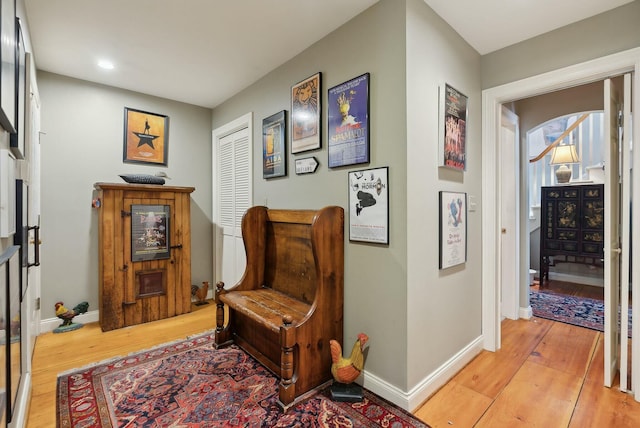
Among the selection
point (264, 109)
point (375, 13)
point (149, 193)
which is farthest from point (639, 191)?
point (149, 193)

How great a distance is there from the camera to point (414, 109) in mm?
1928

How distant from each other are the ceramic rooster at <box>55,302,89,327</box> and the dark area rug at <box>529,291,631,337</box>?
196 inches

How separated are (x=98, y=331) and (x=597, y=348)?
4.67 metres

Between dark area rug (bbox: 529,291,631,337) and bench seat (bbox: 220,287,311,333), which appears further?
dark area rug (bbox: 529,291,631,337)

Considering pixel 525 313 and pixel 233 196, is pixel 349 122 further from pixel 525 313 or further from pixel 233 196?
pixel 525 313

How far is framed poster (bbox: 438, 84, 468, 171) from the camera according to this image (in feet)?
7.02

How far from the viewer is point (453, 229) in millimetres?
2277

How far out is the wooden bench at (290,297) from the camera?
196 centimetres

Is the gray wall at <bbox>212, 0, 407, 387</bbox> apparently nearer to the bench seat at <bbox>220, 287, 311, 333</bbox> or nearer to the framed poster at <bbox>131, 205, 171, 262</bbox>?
the bench seat at <bbox>220, 287, 311, 333</bbox>

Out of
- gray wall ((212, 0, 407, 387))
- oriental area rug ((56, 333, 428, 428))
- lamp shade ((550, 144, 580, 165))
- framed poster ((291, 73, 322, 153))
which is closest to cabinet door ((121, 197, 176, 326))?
oriental area rug ((56, 333, 428, 428))

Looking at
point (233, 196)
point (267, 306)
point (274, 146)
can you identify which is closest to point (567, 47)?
point (274, 146)

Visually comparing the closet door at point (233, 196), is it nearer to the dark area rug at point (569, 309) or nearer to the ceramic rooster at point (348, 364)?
the ceramic rooster at point (348, 364)

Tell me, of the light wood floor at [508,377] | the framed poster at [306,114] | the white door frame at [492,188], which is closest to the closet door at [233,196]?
the light wood floor at [508,377]

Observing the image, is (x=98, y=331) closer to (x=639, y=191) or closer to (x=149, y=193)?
(x=149, y=193)
